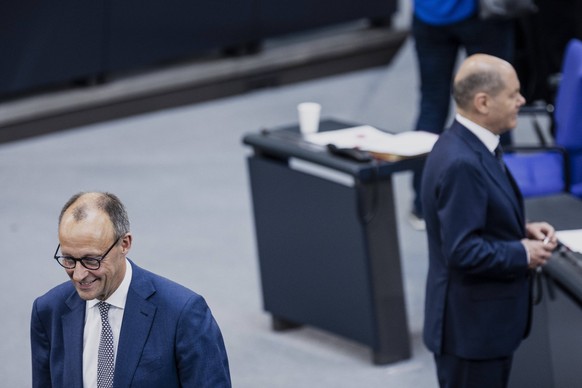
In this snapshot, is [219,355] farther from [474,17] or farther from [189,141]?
[189,141]

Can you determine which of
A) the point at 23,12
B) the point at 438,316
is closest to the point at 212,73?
the point at 23,12

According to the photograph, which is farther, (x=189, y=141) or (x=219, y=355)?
(x=189, y=141)

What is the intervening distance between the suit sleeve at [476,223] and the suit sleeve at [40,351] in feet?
4.80

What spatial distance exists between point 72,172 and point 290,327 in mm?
2707

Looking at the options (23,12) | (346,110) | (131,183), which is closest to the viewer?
(131,183)

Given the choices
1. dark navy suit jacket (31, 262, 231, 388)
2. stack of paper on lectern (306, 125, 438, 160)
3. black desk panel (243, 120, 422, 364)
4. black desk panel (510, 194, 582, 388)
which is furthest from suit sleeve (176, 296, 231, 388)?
stack of paper on lectern (306, 125, 438, 160)

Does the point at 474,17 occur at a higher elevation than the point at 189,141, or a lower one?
higher

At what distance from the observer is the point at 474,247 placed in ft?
13.6

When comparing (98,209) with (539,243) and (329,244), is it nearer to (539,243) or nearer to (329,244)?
(539,243)

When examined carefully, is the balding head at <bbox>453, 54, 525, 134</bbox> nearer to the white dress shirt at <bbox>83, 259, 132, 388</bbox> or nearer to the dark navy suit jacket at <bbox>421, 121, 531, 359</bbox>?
the dark navy suit jacket at <bbox>421, 121, 531, 359</bbox>

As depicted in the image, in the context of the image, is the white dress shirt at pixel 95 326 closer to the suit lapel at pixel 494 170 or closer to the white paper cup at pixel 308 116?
the suit lapel at pixel 494 170

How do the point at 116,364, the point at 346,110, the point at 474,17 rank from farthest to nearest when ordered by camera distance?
the point at 346,110
the point at 474,17
the point at 116,364

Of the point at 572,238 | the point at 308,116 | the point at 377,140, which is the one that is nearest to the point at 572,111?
the point at 377,140

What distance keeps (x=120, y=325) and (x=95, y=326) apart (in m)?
0.07
